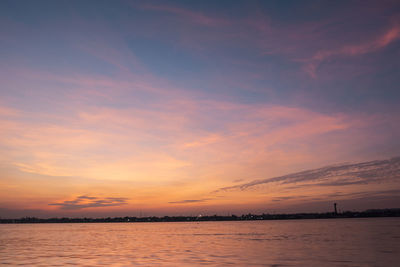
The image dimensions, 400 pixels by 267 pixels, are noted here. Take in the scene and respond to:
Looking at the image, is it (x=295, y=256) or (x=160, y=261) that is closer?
(x=160, y=261)

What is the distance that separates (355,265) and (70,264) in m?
29.4

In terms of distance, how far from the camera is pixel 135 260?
40.8 m

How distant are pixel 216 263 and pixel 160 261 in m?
6.48

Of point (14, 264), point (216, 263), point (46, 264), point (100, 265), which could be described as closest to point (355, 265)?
point (216, 263)

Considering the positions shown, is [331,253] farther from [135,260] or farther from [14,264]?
[14,264]

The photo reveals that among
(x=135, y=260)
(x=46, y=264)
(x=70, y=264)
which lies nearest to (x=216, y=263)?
(x=135, y=260)

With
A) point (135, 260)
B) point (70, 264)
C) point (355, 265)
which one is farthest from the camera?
point (135, 260)

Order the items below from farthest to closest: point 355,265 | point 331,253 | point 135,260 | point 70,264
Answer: point 331,253, point 135,260, point 70,264, point 355,265

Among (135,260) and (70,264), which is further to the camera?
(135,260)

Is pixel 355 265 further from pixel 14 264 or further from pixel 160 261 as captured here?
pixel 14 264

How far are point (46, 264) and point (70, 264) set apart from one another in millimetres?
2405

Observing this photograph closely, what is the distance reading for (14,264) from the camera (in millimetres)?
38094

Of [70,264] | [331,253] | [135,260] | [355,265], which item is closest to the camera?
[355,265]

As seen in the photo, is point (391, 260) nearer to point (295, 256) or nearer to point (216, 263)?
point (295, 256)
